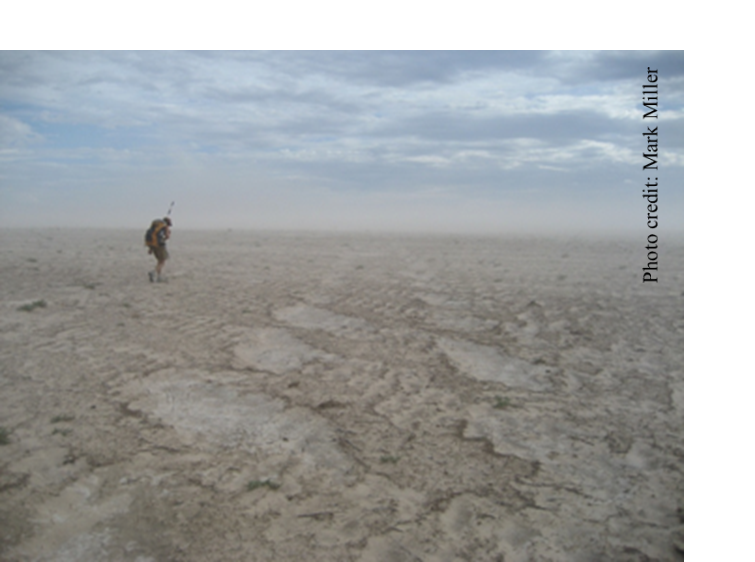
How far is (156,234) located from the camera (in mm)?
11977

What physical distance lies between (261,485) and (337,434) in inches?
40.7

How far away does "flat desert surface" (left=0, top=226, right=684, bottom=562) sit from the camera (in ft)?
11.0

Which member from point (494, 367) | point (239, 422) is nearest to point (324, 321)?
point (494, 367)

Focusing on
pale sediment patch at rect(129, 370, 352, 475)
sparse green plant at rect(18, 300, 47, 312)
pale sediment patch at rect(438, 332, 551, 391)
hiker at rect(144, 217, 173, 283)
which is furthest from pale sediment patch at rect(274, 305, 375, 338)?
sparse green plant at rect(18, 300, 47, 312)

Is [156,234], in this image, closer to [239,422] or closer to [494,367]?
[239,422]

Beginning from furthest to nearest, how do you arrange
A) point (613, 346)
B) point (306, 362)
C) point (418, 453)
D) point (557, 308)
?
1. point (557, 308)
2. point (613, 346)
3. point (306, 362)
4. point (418, 453)

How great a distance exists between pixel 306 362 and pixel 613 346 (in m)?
4.79

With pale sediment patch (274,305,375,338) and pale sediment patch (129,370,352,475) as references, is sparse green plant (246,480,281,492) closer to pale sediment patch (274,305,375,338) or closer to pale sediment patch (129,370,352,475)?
pale sediment patch (129,370,352,475)

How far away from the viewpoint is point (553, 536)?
3.39 metres
